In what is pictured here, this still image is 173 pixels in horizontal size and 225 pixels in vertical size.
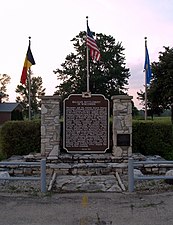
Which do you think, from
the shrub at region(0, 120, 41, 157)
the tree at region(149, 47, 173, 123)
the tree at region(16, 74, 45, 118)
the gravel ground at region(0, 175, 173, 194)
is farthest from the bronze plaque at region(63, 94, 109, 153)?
the tree at region(16, 74, 45, 118)

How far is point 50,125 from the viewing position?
40.6 ft

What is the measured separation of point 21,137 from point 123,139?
4.23 metres

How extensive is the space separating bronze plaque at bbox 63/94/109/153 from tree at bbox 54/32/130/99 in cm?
4276

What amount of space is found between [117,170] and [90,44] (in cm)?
863

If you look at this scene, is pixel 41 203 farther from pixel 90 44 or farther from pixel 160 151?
pixel 90 44

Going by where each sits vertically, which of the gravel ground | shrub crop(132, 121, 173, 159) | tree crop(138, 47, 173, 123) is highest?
tree crop(138, 47, 173, 123)

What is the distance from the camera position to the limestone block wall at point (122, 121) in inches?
480

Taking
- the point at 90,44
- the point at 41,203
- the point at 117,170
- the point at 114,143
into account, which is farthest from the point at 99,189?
the point at 90,44

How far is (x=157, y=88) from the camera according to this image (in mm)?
42312

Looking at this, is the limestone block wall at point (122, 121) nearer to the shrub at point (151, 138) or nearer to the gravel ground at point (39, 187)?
the shrub at point (151, 138)

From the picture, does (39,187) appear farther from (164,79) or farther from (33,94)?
(33,94)

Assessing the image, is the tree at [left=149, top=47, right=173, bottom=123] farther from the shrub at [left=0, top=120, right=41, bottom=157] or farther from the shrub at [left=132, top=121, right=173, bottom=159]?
the shrub at [left=0, top=120, right=41, bottom=157]

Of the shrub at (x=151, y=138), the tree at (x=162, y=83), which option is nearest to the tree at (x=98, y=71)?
the tree at (x=162, y=83)

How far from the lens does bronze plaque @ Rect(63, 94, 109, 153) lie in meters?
12.6
